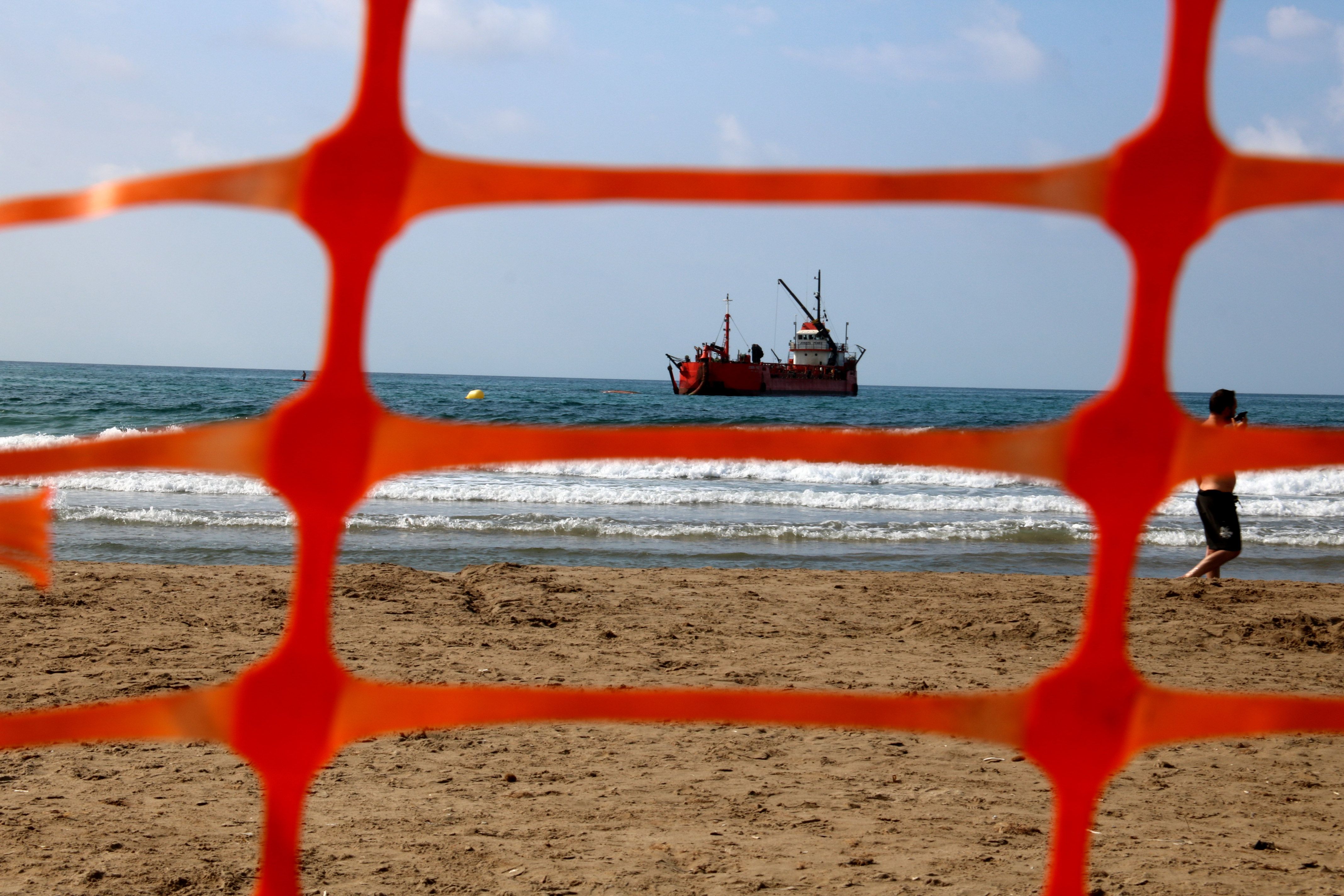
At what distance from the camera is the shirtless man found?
6922 mm

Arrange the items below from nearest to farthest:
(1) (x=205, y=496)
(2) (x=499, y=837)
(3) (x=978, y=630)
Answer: (2) (x=499, y=837)
(3) (x=978, y=630)
(1) (x=205, y=496)

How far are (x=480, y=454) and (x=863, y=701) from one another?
2.10 feet

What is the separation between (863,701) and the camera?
1.52 meters

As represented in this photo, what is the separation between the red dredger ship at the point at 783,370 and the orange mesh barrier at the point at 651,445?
4760 centimetres

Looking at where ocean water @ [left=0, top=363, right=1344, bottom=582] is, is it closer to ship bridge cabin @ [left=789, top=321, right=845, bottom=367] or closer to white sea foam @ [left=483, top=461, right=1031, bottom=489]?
white sea foam @ [left=483, top=461, right=1031, bottom=489]

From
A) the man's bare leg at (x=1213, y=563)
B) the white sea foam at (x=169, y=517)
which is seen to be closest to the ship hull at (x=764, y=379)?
the white sea foam at (x=169, y=517)

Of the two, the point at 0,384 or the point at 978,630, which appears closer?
the point at 978,630

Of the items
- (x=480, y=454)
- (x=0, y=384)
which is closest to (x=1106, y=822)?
(x=480, y=454)

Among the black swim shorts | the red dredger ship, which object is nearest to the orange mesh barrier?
the black swim shorts

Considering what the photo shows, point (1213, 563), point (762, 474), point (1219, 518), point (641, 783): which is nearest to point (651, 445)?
point (641, 783)

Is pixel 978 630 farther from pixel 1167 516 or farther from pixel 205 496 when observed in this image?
pixel 205 496

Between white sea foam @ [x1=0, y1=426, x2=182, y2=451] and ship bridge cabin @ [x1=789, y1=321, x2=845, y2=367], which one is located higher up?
ship bridge cabin @ [x1=789, y1=321, x2=845, y2=367]

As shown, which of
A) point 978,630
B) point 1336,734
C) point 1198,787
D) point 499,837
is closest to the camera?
point 499,837

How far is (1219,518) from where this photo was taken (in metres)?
7.07
